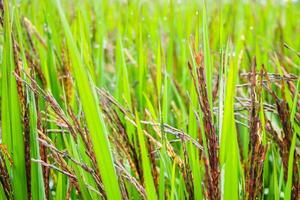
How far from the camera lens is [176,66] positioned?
1683 mm

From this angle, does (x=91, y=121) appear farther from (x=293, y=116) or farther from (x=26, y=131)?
(x=293, y=116)

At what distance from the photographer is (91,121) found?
527 mm

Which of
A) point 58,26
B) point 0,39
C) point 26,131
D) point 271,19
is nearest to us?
point 26,131

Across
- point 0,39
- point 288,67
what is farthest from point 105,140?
point 288,67

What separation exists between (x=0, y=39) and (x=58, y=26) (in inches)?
15.5

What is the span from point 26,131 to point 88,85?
0.18 meters

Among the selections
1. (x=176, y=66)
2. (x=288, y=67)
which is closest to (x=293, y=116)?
(x=288, y=67)

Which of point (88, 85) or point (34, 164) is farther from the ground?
point (88, 85)

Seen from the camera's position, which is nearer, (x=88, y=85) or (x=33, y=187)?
(x=88, y=85)

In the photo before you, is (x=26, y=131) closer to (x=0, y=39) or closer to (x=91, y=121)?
(x=91, y=121)

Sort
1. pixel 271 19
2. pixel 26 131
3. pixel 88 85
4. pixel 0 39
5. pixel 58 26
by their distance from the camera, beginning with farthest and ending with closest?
pixel 271 19
pixel 58 26
pixel 0 39
pixel 26 131
pixel 88 85

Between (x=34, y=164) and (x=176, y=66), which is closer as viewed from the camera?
(x=34, y=164)

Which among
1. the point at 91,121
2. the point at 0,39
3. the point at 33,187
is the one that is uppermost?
the point at 0,39

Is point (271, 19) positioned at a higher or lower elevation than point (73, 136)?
higher
